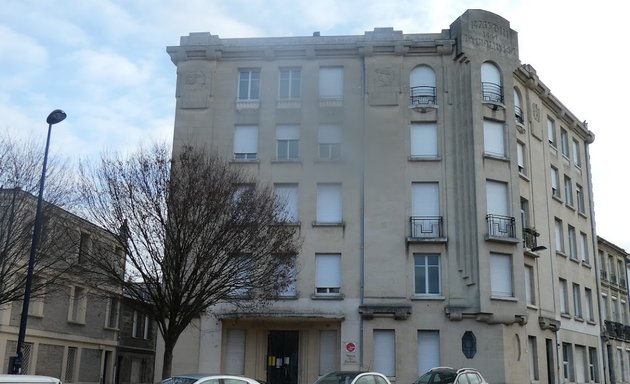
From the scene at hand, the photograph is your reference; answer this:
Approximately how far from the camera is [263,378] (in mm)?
27703

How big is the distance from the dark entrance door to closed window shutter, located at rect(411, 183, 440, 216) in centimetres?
742

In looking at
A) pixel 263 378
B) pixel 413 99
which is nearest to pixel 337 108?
pixel 413 99

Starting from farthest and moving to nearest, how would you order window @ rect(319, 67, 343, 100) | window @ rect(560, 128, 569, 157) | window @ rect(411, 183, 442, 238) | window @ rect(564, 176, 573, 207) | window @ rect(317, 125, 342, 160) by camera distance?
window @ rect(560, 128, 569, 157)
window @ rect(564, 176, 573, 207)
window @ rect(319, 67, 343, 100)
window @ rect(317, 125, 342, 160)
window @ rect(411, 183, 442, 238)

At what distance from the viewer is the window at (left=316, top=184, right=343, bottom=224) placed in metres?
29.3

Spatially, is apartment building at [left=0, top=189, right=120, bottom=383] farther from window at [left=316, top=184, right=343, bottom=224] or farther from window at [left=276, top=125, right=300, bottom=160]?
window at [left=276, top=125, right=300, bottom=160]

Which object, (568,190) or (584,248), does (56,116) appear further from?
(584,248)

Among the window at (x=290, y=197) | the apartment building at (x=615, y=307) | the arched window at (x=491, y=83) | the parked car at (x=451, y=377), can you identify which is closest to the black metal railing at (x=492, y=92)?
the arched window at (x=491, y=83)

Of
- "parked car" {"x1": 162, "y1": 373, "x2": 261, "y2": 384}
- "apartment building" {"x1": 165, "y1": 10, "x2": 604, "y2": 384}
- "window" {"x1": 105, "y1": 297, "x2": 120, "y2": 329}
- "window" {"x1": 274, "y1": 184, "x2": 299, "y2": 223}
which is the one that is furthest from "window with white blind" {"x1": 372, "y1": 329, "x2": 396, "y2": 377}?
"window" {"x1": 105, "y1": 297, "x2": 120, "y2": 329}

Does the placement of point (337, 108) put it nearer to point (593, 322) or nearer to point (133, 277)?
point (133, 277)

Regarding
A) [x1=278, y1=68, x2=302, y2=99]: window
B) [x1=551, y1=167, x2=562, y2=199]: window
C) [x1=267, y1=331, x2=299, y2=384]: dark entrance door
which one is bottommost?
[x1=267, y1=331, x2=299, y2=384]: dark entrance door

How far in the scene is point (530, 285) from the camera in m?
30.7

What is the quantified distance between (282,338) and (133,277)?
28.6ft

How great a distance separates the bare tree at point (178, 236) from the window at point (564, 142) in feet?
69.7

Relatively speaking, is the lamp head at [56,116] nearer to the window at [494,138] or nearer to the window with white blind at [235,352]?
the window with white blind at [235,352]
